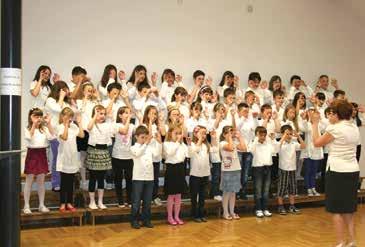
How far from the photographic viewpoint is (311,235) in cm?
571

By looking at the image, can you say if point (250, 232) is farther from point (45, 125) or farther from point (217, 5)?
point (217, 5)

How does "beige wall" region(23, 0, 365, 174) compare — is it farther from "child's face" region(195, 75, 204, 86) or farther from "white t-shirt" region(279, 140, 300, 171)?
"white t-shirt" region(279, 140, 300, 171)

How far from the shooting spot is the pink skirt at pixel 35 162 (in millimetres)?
5898

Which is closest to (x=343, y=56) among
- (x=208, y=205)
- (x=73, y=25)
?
(x=208, y=205)

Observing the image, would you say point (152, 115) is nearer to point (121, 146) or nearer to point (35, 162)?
point (121, 146)

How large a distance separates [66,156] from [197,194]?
177cm

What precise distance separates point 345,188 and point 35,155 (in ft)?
11.7

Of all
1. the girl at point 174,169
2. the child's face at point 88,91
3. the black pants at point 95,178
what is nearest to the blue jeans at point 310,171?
the girl at point 174,169

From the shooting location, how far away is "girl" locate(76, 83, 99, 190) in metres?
6.39

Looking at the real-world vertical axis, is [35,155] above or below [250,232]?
above

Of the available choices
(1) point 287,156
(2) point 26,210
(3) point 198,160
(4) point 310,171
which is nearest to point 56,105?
(2) point 26,210

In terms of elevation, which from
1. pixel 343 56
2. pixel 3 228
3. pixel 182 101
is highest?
pixel 343 56

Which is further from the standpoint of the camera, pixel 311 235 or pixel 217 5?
pixel 217 5

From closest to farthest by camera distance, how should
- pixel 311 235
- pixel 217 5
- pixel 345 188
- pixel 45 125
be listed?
pixel 345 188, pixel 311 235, pixel 45 125, pixel 217 5
